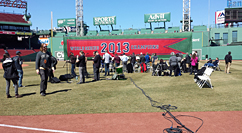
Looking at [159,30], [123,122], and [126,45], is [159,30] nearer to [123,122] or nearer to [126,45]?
[126,45]

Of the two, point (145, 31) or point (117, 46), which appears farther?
→ point (145, 31)

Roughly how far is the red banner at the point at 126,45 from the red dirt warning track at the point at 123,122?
30.1m

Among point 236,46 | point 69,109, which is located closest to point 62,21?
point 236,46

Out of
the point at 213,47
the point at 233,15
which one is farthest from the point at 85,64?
the point at 233,15

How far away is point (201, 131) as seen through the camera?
4.57 m

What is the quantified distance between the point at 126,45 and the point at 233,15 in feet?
98.3

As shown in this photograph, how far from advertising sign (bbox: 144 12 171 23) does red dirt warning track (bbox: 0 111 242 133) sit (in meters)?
56.9

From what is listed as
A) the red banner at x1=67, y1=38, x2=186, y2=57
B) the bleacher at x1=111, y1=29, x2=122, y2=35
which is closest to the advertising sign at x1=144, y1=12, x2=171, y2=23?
the bleacher at x1=111, y1=29, x2=122, y2=35

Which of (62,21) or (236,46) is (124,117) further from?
(62,21)

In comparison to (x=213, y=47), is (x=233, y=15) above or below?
above

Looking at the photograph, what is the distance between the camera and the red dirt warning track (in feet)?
15.6

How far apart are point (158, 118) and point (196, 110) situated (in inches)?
60.3

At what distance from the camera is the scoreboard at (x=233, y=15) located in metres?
46.2

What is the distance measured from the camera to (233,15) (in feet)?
153
